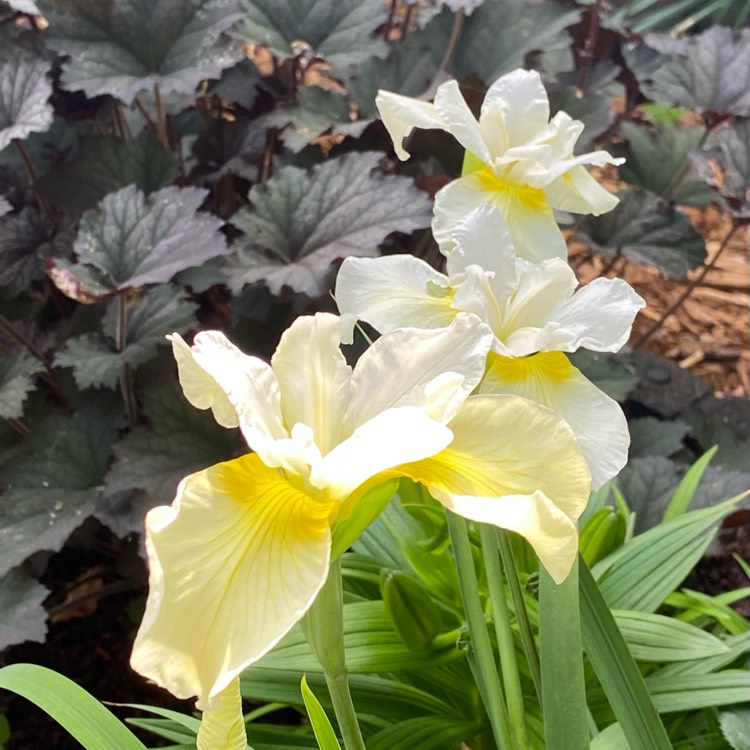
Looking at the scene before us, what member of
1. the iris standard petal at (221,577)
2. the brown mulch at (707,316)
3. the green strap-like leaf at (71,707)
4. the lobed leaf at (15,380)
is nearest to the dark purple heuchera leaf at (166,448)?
the lobed leaf at (15,380)

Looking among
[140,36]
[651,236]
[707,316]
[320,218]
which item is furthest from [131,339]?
[707,316]

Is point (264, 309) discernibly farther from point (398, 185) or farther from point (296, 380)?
point (296, 380)

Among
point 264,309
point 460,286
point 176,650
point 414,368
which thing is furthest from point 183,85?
point 176,650

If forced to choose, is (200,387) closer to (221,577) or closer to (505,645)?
(221,577)

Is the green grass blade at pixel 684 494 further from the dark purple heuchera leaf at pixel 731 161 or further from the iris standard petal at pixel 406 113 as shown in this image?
the iris standard petal at pixel 406 113

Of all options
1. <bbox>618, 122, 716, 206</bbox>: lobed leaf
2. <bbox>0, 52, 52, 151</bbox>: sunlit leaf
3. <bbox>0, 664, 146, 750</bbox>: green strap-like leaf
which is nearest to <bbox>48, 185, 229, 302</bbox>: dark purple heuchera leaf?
<bbox>0, 52, 52, 151</bbox>: sunlit leaf
